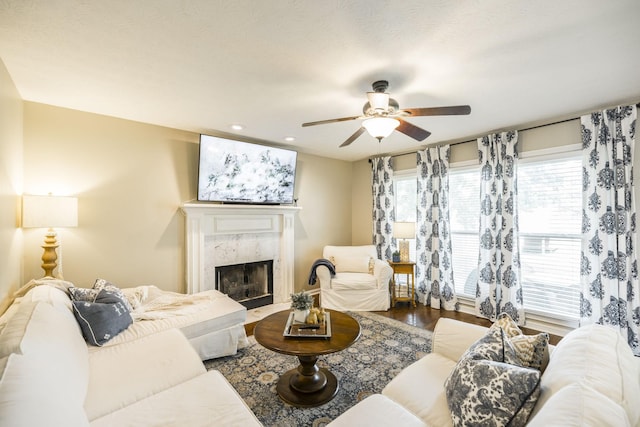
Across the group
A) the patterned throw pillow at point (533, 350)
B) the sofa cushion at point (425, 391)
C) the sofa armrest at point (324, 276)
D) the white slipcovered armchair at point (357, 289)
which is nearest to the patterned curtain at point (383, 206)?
the white slipcovered armchair at point (357, 289)

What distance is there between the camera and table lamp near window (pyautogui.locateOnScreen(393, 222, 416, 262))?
416cm

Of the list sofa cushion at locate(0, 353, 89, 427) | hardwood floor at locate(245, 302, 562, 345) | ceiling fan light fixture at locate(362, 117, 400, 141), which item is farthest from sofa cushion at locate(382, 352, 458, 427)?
hardwood floor at locate(245, 302, 562, 345)

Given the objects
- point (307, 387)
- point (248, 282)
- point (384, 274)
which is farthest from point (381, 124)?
point (248, 282)

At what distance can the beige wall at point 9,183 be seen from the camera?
1933 mm

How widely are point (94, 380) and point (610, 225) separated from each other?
178 inches

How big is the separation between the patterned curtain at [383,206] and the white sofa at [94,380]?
3567 mm

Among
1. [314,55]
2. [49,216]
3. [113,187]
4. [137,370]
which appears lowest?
[137,370]

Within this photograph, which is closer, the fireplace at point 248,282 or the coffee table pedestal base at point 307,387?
the coffee table pedestal base at point 307,387

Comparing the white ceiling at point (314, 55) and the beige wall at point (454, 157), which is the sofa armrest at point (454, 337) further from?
the beige wall at point (454, 157)

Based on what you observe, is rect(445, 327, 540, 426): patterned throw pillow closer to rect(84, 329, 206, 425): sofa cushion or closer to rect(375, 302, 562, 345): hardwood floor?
rect(84, 329, 206, 425): sofa cushion

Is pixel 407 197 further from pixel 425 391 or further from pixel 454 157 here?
pixel 425 391

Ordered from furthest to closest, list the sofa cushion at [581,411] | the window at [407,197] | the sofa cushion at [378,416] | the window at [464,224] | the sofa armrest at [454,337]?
the window at [407,197] < the window at [464,224] < the sofa armrest at [454,337] < the sofa cushion at [378,416] < the sofa cushion at [581,411]

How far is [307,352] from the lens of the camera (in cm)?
187

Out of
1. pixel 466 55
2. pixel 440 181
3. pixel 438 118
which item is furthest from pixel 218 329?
pixel 440 181
